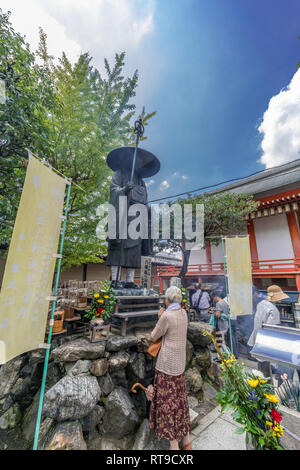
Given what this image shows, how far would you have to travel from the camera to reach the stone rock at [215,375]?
373 cm

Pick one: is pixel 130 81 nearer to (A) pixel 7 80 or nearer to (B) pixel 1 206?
(A) pixel 7 80

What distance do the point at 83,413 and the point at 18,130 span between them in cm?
517

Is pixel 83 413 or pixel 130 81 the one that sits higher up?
pixel 130 81

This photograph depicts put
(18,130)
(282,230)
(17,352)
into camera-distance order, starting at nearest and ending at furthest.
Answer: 1. (17,352)
2. (18,130)
3. (282,230)

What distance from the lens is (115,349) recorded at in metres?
2.94

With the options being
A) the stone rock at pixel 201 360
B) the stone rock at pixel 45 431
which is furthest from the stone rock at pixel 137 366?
the stone rock at pixel 201 360

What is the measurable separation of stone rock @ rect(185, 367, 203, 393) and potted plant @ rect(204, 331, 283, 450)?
5.79 feet

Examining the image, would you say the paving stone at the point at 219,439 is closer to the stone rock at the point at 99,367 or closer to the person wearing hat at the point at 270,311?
the stone rock at the point at 99,367

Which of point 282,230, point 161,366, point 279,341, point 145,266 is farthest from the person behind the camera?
point 282,230

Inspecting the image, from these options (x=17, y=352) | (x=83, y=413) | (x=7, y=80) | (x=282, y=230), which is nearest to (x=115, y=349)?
(x=83, y=413)

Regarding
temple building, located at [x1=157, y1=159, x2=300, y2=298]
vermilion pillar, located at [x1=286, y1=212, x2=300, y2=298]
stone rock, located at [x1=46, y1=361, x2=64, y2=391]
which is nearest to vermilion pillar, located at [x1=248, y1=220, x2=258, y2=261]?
temple building, located at [x1=157, y1=159, x2=300, y2=298]

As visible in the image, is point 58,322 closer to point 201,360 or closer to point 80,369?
point 80,369

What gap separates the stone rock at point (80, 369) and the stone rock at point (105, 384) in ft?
0.82

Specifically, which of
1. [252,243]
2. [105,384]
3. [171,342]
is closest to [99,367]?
[105,384]
